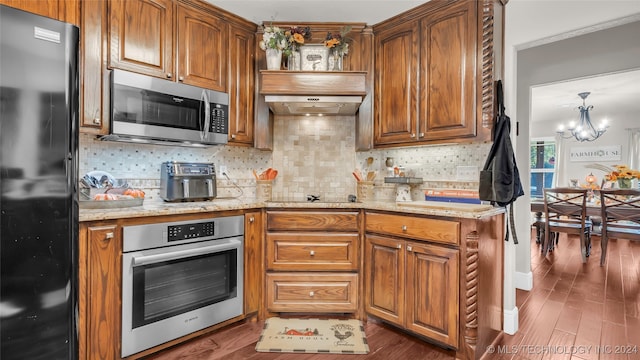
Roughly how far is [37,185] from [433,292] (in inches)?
81.0

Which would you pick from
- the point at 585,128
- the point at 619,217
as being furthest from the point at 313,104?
the point at 585,128

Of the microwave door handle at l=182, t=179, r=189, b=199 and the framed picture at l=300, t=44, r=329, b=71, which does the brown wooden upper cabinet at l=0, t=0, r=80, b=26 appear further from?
the framed picture at l=300, t=44, r=329, b=71

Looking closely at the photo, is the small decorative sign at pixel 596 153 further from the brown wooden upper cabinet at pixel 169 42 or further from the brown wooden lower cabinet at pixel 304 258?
the brown wooden upper cabinet at pixel 169 42

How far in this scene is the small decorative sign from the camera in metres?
6.65

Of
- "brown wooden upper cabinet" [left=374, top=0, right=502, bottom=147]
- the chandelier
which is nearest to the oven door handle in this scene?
"brown wooden upper cabinet" [left=374, top=0, right=502, bottom=147]

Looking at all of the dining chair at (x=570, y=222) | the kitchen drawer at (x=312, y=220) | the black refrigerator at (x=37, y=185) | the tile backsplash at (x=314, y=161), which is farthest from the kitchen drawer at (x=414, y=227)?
the dining chair at (x=570, y=222)

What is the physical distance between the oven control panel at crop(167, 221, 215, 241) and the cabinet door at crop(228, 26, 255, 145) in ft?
2.57

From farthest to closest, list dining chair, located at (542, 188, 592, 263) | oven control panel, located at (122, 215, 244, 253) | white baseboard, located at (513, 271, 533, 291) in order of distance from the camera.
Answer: dining chair, located at (542, 188, 592, 263) → white baseboard, located at (513, 271, 533, 291) → oven control panel, located at (122, 215, 244, 253)

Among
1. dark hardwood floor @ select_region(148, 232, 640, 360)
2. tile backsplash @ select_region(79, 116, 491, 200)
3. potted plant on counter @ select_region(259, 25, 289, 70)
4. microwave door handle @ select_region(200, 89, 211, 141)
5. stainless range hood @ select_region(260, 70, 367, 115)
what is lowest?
dark hardwood floor @ select_region(148, 232, 640, 360)

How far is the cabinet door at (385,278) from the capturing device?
207 cm

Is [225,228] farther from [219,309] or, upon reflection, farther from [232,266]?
[219,309]

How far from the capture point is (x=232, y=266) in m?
2.14

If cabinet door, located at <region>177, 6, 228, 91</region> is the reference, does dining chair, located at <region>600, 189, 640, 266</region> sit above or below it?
below

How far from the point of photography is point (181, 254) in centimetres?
188
